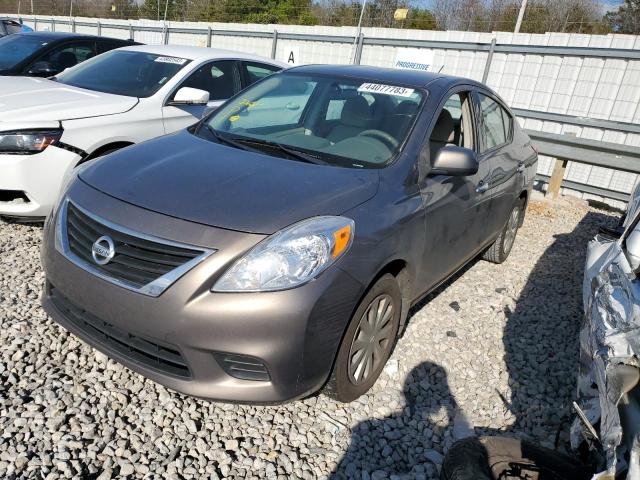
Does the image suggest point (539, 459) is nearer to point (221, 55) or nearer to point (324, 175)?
point (324, 175)

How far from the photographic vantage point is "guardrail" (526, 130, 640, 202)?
677 cm

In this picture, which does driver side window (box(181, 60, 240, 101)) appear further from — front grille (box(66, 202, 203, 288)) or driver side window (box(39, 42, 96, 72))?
front grille (box(66, 202, 203, 288))

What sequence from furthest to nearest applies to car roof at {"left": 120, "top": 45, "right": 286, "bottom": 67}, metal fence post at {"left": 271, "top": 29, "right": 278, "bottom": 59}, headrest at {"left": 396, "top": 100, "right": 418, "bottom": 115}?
metal fence post at {"left": 271, "top": 29, "right": 278, "bottom": 59}, car roof at {"left": 120, "top": 45, "right": 286, "bottom": 67}, headrest at {"left": 396, "top": 100, "right": 418, "bottom": 115}

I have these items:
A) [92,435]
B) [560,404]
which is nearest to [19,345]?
[92,435]

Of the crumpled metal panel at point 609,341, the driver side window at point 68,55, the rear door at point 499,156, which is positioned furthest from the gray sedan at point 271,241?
the driver side window at point 68,55

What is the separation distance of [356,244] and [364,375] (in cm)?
80

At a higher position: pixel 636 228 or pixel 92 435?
pixel 636 228

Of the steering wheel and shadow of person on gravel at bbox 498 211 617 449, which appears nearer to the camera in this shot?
shadow of person on gravel at bbox 498 211 617 449

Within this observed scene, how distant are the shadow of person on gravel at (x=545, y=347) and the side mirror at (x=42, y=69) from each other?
5597 mm

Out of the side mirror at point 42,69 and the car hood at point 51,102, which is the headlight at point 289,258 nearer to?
the car hood at point 51,102

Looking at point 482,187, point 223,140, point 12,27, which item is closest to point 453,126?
point 482,187

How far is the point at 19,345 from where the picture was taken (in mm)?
2861

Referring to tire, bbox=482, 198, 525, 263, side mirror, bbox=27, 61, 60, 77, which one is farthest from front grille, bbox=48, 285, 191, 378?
side mirror, bbox=27, 61, 60, 77

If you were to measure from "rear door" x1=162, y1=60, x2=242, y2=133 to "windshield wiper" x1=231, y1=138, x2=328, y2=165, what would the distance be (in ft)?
6.17
